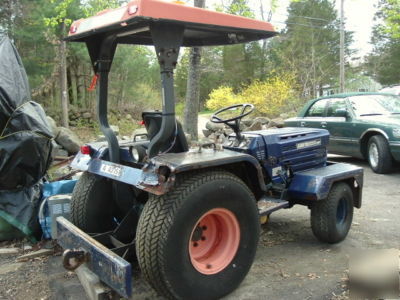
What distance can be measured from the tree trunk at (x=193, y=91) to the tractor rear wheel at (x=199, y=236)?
280 inches

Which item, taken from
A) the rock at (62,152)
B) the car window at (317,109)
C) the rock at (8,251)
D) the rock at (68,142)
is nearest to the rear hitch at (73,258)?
the rock at (8,251)

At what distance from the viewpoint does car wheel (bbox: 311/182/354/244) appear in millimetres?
4453

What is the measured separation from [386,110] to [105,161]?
22.3 ft

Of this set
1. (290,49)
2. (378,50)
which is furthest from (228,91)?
(378,50)

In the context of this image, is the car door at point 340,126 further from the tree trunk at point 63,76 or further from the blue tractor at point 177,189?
the tree trunk at point 63,76

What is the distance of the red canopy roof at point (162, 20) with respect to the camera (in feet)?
9.91

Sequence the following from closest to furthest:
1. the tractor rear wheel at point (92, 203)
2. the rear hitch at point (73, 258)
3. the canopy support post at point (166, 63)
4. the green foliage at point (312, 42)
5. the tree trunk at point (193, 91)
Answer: the rear hitch at point (73, 258), the canopy support post at point (166, 63), the tractor rear wheel at point (92, 203), the tree trunk at point (193, 91), the green foliage at point (312, 42)

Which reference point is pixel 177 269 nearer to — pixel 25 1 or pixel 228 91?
pixel 25 1

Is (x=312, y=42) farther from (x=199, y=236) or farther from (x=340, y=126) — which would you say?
(x=199, y=236)

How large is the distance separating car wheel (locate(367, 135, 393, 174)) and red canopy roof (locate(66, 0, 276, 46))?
16.5 ft

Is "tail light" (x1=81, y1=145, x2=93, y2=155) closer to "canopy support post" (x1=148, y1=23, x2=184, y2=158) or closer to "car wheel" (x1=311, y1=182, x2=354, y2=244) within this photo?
"canopy support post" (x1=148, y1=23, x2=184, y2=158)

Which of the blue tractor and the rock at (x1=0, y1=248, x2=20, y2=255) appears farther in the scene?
the rock at (x1=0, y1=248, x2=20, y2=255)

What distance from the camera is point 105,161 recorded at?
3.79 m

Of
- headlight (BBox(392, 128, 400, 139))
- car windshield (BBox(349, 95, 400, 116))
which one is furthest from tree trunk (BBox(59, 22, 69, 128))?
headlight (BBox(392, 128, 400, 139))
